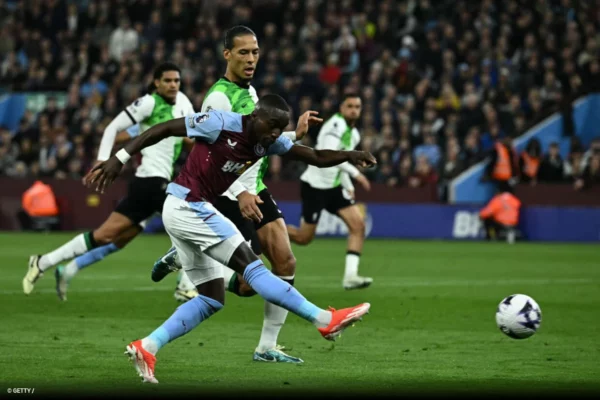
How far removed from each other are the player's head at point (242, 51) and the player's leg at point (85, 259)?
3.77 meters

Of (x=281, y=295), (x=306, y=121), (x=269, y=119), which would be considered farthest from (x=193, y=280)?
(x=306, y=121)

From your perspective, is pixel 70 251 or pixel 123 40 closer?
pixel 70 251

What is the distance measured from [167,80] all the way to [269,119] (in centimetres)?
511

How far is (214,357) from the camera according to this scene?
890 centimetres

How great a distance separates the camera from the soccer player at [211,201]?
25.2ft

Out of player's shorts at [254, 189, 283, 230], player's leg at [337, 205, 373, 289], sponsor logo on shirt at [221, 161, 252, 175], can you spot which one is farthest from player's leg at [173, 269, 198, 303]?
sponsor logo on shirt at [221, 161, 252, 175]

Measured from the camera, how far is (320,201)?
49.6ft

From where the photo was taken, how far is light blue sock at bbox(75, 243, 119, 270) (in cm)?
1284

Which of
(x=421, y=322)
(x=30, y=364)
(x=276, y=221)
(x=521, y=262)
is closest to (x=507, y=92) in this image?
(x=521, y=262)

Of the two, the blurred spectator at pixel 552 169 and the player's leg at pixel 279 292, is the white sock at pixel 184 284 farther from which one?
the blurred spectator at pixel 552 169

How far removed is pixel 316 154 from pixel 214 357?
1800 mm

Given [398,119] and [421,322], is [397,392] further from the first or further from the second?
[398,119]

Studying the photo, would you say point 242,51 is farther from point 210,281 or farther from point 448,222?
point 448,222

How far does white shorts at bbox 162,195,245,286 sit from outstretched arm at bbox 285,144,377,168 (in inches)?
29.7
